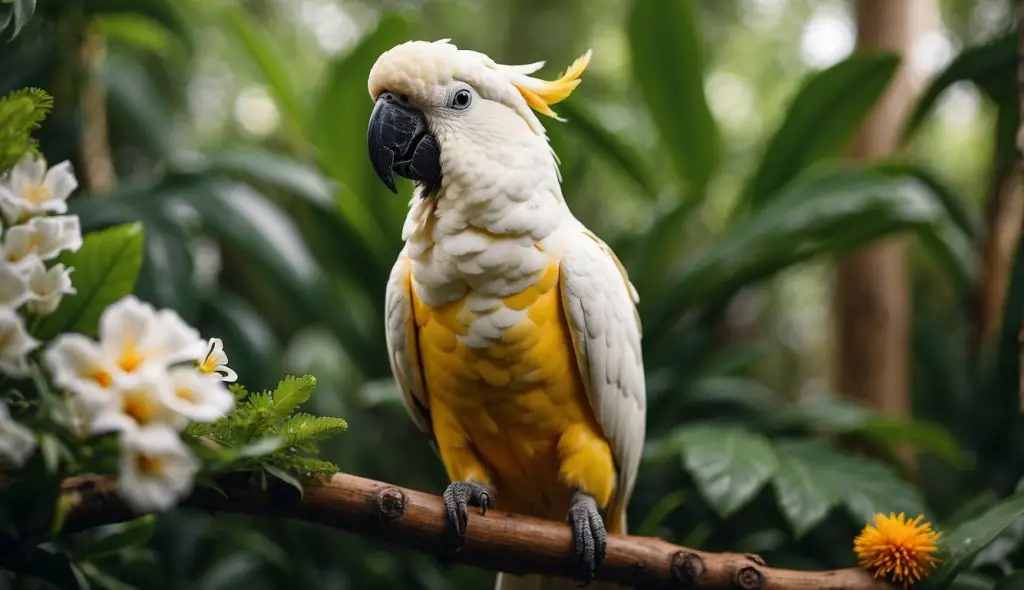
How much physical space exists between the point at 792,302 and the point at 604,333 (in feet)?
7.08

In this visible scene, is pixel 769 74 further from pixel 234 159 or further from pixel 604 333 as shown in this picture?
pixel 604 333

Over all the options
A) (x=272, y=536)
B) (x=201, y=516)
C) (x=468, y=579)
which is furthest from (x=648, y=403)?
(x=201, y=516)

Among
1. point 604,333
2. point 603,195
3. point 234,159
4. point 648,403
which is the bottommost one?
point 604,333

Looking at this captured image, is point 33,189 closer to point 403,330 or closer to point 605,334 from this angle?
point 403,330

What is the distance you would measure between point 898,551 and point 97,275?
1.00 m

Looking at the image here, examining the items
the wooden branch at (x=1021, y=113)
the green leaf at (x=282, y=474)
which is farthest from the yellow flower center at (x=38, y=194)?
the wooden branch at (x=1021, y=113)

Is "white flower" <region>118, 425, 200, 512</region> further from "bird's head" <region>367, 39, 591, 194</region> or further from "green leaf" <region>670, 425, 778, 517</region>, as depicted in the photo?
"green leaf" <region>670, 425, 778, 517</region>

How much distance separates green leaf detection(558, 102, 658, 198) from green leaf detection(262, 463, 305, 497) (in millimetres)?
1000

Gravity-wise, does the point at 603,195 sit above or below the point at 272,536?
above

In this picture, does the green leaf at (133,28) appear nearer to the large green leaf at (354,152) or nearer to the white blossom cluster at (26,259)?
the large green leaf at (354,152)

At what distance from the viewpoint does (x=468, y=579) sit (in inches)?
67.6

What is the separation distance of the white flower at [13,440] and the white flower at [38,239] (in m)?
0.14

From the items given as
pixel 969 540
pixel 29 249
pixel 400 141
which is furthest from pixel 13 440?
pixel 969 540

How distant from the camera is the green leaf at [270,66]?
1.87 m
